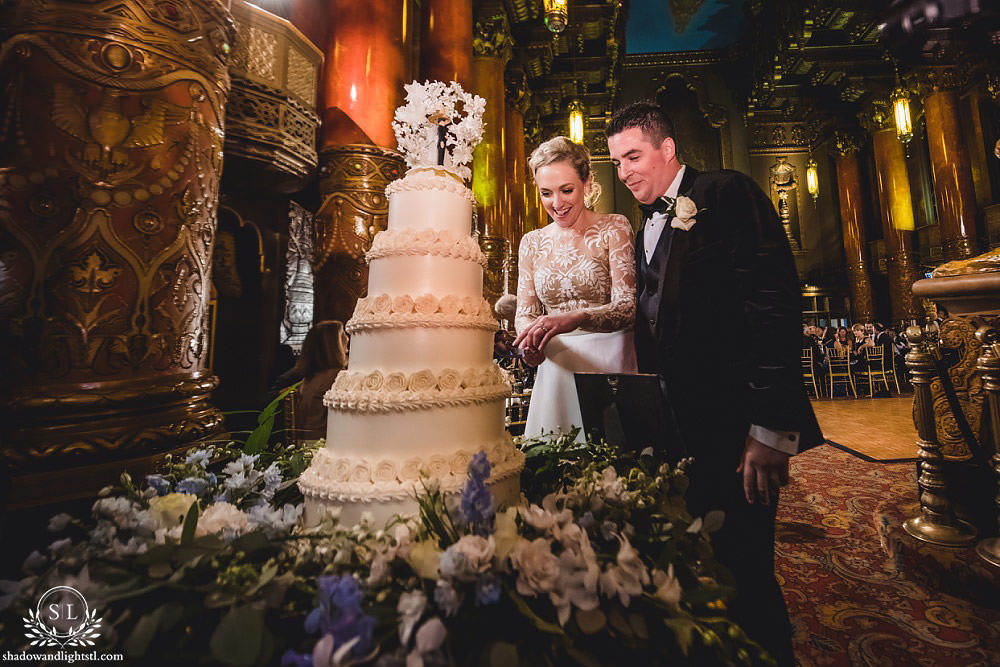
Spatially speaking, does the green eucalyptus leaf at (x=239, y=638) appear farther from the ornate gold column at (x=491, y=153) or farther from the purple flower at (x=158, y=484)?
the ornate gold column at (x=491, y=153)

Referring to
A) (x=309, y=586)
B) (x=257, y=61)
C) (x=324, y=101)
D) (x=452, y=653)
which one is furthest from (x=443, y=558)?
(x=324, y=101)

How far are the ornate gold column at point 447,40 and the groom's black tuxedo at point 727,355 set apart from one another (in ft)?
14.8

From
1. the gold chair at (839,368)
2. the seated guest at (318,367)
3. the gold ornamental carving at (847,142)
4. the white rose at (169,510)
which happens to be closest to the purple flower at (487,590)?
the white rose at (169,510)

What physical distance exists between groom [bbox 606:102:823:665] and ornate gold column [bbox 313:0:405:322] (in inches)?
107

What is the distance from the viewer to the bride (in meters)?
1.83

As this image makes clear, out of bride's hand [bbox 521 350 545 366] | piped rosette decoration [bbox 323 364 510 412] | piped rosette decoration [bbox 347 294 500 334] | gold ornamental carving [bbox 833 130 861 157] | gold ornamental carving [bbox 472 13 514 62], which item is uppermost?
gold ornamental carving [bbox 833 130 861 157]

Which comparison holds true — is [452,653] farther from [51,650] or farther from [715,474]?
[715,474]

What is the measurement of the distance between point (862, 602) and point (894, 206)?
51.6 feet

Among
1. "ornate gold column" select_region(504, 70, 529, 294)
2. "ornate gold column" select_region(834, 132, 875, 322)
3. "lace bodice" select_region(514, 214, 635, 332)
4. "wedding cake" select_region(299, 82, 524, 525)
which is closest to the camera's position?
"wedding cake" select_region(299, 82, 524, 525)

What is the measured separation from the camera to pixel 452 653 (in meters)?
0.69

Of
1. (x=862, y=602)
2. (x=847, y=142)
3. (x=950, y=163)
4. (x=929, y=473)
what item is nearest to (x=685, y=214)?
(x=862, y=602)

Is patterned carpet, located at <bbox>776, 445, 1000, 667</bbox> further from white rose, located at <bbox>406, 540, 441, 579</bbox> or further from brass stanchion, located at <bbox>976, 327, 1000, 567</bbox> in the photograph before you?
white rose, located at <bbox>406, 540, 441, 579</bbox>

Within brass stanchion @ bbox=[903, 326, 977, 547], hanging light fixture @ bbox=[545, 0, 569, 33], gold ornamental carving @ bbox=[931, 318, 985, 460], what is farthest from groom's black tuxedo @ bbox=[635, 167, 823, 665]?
hanging light fixture @ bbox=[545, 0, 569, 33]

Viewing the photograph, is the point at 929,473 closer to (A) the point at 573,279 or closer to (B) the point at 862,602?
(B) the point at 862,602
